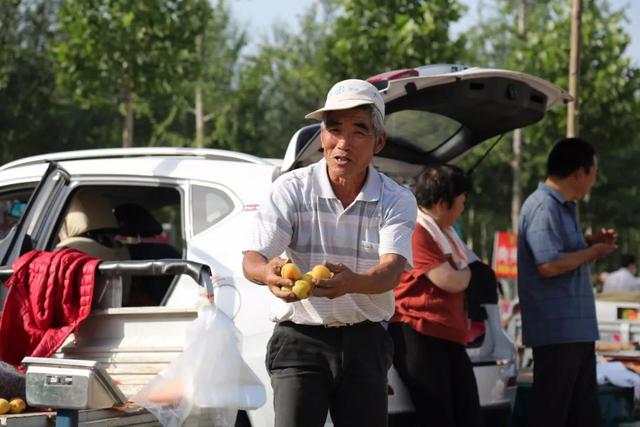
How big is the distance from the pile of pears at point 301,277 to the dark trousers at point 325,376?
0.46 meters

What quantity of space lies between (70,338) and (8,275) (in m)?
0.43

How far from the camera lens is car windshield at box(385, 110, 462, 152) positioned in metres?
6.29

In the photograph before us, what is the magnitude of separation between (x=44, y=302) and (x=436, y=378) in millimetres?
1968

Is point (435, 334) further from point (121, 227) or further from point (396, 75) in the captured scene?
point (121, 227)

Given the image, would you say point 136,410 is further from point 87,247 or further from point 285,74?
point 285,74

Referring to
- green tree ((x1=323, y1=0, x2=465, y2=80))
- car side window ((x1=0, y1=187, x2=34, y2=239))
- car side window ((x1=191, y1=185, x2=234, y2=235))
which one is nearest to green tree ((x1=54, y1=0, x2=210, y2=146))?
green tree ((x1=323, y1=0, x2=465, y2=80))

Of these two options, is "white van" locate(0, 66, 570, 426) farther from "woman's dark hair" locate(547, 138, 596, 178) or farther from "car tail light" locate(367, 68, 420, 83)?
"woman's dark hair" locate(547, 138, 596, 178)

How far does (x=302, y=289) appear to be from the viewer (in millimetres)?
3537

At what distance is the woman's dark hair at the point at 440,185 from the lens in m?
6.21

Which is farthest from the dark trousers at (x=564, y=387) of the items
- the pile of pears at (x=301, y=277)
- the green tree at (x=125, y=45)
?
the green tree at (x=125, y=45)

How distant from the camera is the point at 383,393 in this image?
13.6 feet

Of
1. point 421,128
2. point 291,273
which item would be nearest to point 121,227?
point 421,128

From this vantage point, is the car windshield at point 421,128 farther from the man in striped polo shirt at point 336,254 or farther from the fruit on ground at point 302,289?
the fruit on ground at point 302,289

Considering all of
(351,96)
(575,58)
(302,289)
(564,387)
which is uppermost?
(575,58)
